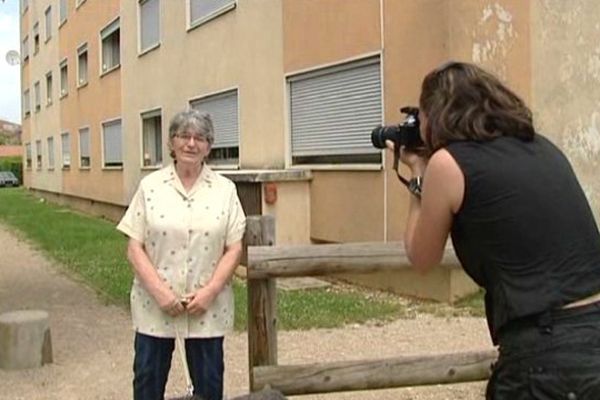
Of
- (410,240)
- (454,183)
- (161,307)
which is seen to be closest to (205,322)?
(161,307)

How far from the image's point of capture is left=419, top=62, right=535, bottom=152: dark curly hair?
2117mm

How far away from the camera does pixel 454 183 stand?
2.06m

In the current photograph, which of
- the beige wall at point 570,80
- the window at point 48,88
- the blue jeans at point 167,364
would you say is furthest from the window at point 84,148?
the blue jeans at point 167,364

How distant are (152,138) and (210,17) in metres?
5.39

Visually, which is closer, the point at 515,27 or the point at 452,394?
the point at 452,394

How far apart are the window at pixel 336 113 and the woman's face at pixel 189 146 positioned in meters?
5.85

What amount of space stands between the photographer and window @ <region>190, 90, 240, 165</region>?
1125 cm

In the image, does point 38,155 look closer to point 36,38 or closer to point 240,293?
point 36,38

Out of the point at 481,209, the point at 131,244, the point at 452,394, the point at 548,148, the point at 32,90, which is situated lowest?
the point at 452,394

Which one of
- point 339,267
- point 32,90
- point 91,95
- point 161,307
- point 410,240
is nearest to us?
point 410,240

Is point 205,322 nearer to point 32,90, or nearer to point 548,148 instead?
point 548,148

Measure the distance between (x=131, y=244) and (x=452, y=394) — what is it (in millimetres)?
2691

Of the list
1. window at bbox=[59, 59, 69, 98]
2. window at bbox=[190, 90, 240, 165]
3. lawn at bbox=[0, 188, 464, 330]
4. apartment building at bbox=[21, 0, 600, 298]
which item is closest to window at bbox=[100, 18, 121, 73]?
apartment building at bbox=[21, 0, 600, 298]

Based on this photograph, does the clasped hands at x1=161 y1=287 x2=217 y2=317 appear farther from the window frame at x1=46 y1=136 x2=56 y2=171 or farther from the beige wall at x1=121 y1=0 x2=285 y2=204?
the window frame at x1=46 y1=136 x2=56 y2=171
